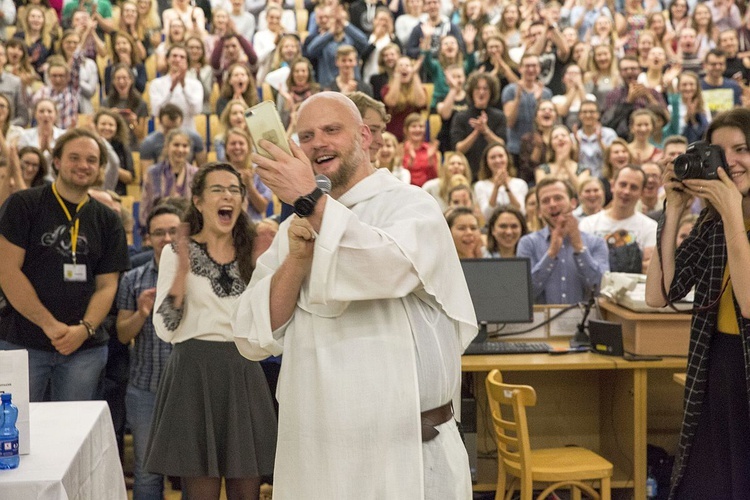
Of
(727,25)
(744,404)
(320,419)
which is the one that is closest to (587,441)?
(744,404)

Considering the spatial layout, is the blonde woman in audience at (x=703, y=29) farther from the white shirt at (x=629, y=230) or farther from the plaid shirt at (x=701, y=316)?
the plaid shirt at (x=701, y=316)

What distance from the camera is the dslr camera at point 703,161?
276 cm

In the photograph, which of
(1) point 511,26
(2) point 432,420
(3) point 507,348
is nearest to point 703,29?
(1) point 511,26

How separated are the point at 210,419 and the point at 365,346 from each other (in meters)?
1.51

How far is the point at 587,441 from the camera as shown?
4785 millimetres

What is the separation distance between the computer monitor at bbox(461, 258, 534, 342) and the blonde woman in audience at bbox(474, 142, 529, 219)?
2607 mm

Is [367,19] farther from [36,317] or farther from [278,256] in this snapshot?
[278,256]

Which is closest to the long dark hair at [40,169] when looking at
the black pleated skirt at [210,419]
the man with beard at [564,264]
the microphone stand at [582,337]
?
the black pleated skirt at [210,419]

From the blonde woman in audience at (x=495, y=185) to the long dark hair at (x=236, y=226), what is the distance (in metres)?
3.81

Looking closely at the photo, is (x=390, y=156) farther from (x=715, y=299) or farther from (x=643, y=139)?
(x=715, y=299)

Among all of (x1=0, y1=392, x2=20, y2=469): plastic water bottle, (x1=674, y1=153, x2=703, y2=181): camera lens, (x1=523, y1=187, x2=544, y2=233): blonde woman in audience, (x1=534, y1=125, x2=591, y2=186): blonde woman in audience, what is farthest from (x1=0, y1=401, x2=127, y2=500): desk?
(x1=534, y1=125, x2=591, y2=186): blonde woman in audience

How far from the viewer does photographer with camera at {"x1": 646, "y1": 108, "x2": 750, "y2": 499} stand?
9.00 feet

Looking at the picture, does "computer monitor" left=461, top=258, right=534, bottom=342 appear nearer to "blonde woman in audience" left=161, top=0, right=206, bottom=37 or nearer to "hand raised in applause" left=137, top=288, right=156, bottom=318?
"hand raised in applause" left=137, top=288, right=156, bottom=318

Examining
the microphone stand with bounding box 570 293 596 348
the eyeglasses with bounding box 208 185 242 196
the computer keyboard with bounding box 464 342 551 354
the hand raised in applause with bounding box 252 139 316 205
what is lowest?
the computer keyboard with bounding box 464 342 551 354
